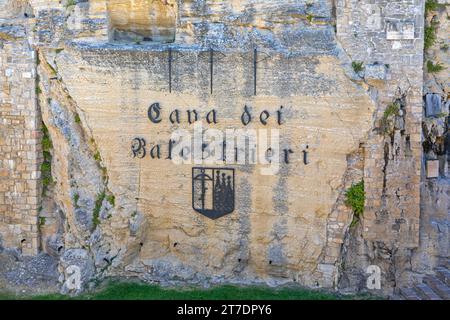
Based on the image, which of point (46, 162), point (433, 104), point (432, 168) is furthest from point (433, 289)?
point (46, 162)

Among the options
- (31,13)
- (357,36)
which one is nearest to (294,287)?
(357,36)

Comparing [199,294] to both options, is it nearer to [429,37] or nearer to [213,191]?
[213,191]

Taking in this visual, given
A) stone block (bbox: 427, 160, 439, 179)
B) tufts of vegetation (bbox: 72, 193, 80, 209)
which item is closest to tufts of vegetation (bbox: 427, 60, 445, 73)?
stone block (bbox: 427, 160, 439, 179)

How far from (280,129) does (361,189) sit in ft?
5.67

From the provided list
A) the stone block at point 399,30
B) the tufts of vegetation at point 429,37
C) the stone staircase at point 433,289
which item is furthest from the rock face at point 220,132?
the tufts of vegetation at point 429,37

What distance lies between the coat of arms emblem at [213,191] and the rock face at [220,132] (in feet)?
0.08

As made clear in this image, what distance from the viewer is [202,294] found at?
397 inches

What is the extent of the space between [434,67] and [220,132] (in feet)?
12.9

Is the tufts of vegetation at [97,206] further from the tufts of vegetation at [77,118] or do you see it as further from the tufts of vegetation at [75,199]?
the tufts of vegetation at [77,118]

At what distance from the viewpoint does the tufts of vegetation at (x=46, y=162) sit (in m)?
11.2

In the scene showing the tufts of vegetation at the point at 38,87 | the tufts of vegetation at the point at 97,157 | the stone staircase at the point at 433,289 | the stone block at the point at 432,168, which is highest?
the tufts of vegetation at the point at 38,87

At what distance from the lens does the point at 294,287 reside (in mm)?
10367

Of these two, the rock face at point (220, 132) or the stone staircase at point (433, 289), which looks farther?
the rock face at point (220, 132)
